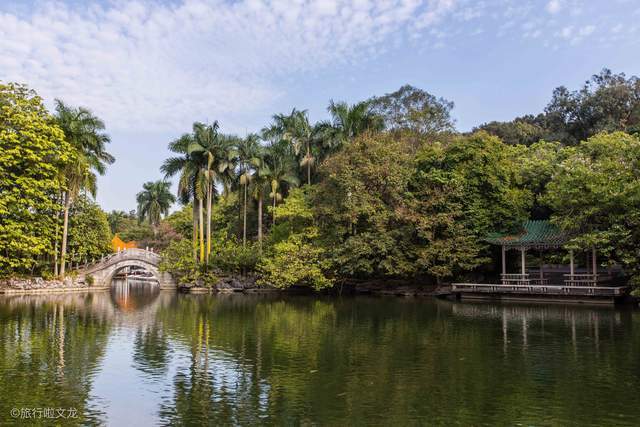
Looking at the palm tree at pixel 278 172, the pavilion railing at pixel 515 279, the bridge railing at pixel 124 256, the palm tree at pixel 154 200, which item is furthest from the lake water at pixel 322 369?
the palm tree at pixel 154 200

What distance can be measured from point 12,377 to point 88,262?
119 ft

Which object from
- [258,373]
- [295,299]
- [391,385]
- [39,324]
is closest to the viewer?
[391,385]

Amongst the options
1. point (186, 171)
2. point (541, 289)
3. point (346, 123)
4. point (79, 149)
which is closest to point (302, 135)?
point (346, 123)

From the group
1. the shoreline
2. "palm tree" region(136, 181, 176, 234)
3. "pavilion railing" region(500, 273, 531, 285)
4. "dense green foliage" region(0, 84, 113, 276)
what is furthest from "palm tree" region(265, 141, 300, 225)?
"palm tree" region(136, 181, 176, 234)

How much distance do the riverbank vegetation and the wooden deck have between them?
1.39 metres

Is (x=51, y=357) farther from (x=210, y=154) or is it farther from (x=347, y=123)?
(x=347, y=123)

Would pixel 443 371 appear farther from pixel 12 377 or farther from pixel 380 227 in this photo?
pixel 380 227

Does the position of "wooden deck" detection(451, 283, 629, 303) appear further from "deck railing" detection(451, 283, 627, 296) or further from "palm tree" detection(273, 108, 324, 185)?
"palm tree" detection(273, 108, 324, 185)

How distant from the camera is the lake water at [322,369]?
9.17 meters

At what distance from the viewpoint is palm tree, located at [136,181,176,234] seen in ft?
219

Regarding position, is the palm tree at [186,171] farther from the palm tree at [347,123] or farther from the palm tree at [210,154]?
the palm tree at [347,123]

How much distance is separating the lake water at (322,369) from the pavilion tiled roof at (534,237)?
7878mm

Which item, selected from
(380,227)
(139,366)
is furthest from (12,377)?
(380,227)

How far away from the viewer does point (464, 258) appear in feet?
104
